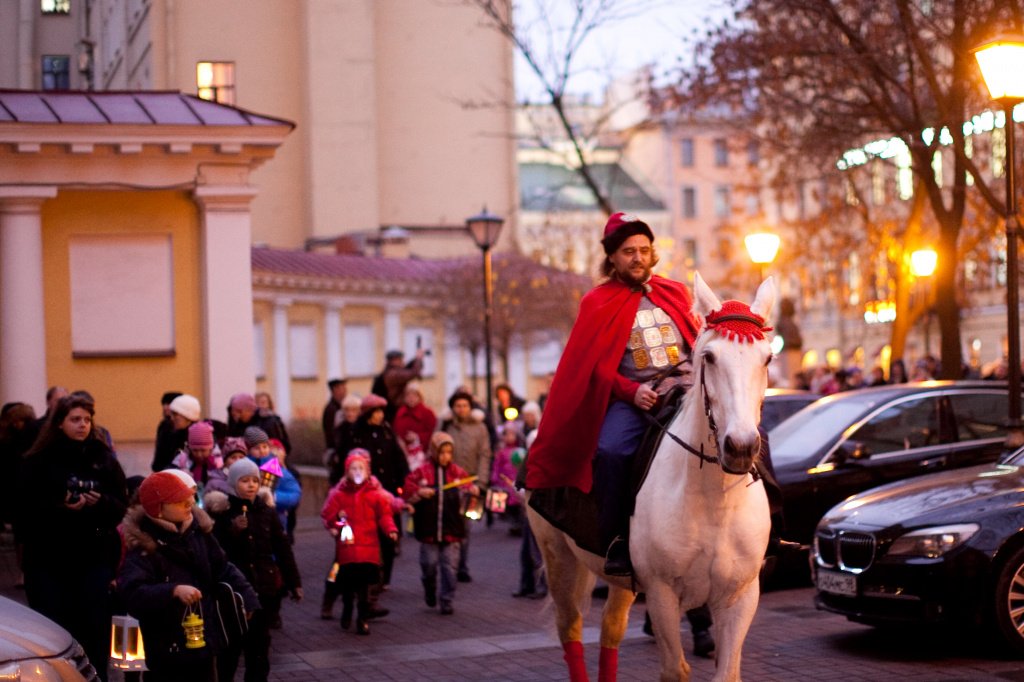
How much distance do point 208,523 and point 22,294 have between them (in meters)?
11.8

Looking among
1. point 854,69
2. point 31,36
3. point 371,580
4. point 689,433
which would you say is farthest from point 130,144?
point 689,433

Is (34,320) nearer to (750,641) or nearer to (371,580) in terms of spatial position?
(371,580)

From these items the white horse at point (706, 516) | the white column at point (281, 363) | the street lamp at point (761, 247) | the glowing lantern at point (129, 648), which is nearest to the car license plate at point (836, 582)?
the white horse at point (706, 516)

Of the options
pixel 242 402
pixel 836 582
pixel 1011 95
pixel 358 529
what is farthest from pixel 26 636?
pixel 1011 95

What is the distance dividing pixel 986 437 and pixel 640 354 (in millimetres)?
8001

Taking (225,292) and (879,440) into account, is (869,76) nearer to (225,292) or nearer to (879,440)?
(879,440)

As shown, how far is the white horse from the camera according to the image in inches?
265

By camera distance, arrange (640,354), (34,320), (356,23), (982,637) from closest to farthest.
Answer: (640,354) < (982,637) < (34,320) < (356,23)

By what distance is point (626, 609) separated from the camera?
8.52 metres

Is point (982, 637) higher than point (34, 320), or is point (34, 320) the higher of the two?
point (34, 320)

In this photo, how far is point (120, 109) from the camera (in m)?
19.6

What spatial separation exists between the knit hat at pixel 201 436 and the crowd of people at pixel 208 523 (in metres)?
0.01

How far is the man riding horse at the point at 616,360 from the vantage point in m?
7.89

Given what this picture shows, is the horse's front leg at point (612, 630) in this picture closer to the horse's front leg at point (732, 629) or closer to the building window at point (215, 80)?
the horse's front leg at point (732, 629)
